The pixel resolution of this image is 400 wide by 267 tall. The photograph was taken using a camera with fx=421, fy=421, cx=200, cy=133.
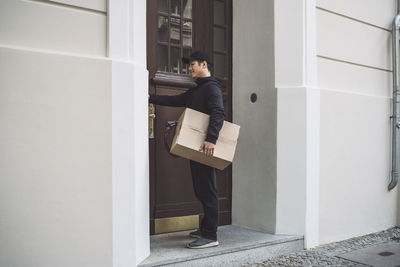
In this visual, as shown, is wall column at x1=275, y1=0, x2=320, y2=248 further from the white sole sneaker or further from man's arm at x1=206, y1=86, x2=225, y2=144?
man's arm at x1=206, y1=86, x2=225, y2=144

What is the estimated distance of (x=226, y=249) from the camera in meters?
4.06

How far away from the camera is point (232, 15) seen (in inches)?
208

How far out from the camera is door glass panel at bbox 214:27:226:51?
5.20 m

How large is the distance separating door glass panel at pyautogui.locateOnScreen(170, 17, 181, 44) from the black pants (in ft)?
4.95

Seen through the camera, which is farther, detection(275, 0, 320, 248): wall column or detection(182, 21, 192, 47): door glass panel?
detection(182, 21, 192, 47): door glass panel

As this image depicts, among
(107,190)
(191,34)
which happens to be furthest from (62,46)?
(191,34)

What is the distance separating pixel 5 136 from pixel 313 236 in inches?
136

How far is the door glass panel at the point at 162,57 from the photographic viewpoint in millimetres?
4648

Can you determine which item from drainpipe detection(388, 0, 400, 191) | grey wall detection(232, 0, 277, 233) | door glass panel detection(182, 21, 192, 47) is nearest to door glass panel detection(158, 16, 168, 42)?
door glass panel detection(182, 21, 192, 47)

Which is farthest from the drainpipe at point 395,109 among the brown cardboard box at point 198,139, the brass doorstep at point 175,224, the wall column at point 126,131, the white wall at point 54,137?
the white wall at point 54,137

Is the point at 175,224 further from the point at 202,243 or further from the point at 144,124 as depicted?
Answer: the point at 144,124

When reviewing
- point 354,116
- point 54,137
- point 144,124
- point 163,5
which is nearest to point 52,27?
point 54,137

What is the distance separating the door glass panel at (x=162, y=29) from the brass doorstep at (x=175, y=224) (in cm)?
200

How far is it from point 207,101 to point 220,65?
1.39 metres
